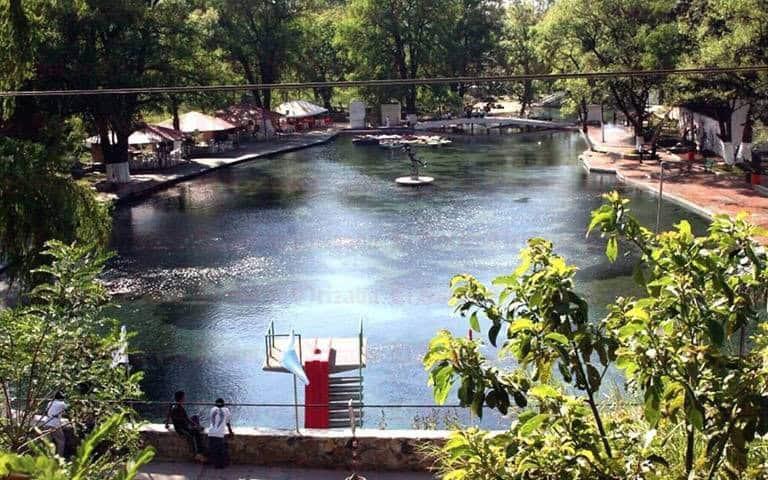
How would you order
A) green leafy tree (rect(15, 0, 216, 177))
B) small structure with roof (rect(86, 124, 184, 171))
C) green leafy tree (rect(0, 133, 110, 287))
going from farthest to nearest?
small structure with roof (rect(86, 124, 184, 171)) < green leafy tree (rect(15, 0, 216, 177)) < green leafy tree (rect(0, 133, 110, 287))

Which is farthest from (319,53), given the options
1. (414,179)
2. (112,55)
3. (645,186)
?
(645,186)

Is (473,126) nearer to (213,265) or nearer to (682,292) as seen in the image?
(213,265)

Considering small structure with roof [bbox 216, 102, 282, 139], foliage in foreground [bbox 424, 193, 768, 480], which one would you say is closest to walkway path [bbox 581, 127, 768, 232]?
foliage in foreground [bbox 424, 193, 768, 480]

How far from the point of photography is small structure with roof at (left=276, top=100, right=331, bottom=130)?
6150cm

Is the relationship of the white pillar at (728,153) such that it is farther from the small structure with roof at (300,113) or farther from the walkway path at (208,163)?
the small structure with roof at (300,113)

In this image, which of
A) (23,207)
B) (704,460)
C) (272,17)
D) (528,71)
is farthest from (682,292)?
(528,71)

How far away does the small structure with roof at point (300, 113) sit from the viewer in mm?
61500

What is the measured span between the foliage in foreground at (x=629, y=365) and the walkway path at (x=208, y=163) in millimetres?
31665

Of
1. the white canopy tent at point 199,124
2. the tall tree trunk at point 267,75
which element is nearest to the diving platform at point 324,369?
the white canopy tent at point 199,124

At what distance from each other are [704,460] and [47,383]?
6.07 meters

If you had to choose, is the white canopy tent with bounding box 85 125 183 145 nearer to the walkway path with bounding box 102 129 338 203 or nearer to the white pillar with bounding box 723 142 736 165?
the walkway path with bounding box 102 129 338 203

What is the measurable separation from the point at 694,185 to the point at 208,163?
24.6m

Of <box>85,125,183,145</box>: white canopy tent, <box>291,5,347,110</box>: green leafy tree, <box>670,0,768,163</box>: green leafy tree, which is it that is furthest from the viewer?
<box>291,5,347,110</box>: green leafy tree

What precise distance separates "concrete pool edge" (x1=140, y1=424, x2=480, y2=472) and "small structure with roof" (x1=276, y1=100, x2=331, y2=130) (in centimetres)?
4999
